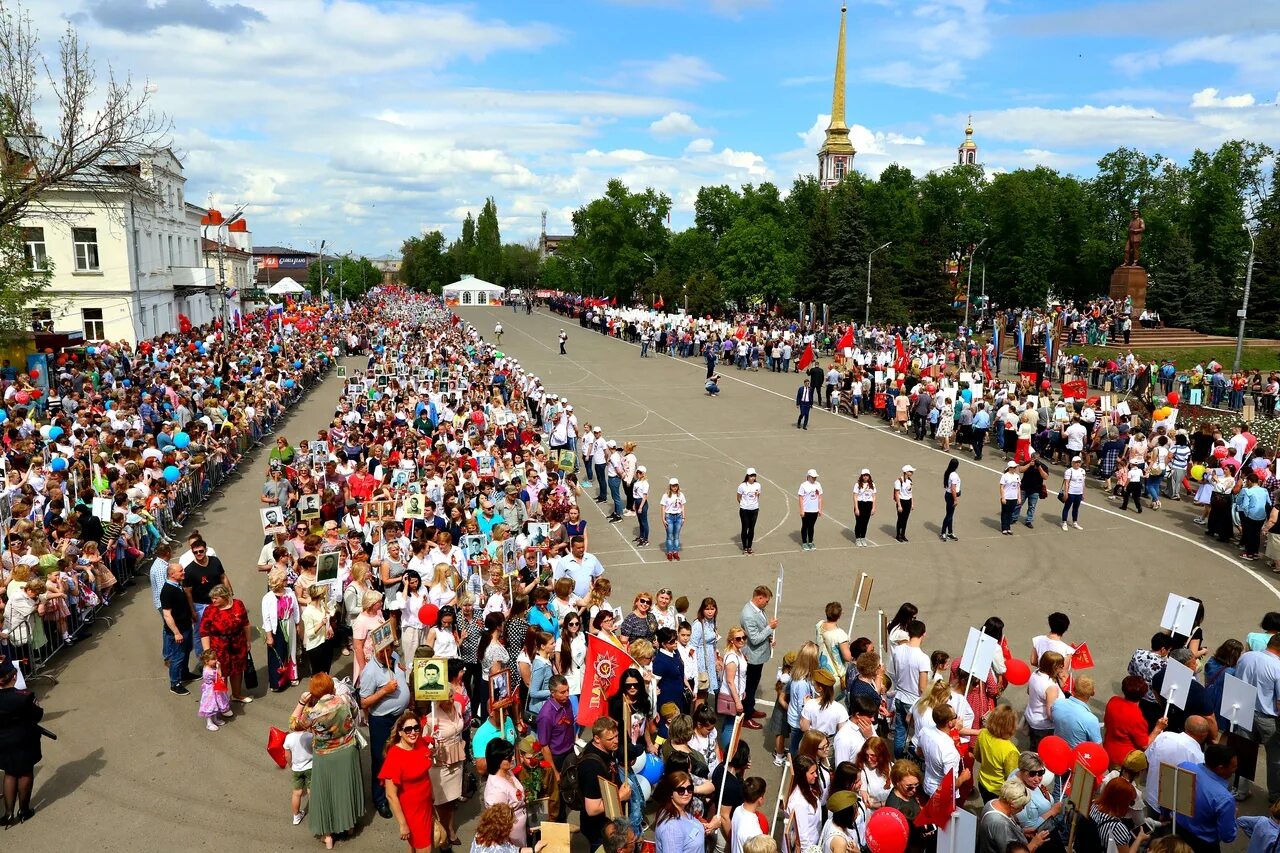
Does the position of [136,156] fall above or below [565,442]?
above

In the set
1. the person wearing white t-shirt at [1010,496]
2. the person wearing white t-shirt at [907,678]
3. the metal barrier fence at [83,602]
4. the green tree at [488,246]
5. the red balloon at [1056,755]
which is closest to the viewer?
the red balloon at [1056,755]

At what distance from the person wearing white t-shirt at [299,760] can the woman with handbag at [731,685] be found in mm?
3573

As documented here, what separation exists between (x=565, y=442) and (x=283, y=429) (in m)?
11.7

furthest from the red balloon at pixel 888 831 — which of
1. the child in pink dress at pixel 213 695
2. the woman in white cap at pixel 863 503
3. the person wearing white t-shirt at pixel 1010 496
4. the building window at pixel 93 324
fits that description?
the building window at pixel 93 324

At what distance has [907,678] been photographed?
26.4 feet

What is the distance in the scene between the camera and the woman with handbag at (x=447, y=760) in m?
6.88

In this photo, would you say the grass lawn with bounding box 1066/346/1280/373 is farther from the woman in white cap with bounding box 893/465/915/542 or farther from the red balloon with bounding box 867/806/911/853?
the red balloon with bounding box 867/806/911/853

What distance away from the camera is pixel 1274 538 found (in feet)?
47.8

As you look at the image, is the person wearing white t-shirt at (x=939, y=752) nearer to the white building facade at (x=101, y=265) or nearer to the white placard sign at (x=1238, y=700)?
the white placard sign at (x=1238, y=700)

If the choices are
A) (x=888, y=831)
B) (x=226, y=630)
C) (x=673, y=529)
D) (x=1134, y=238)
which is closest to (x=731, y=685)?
(x=888, y=831)

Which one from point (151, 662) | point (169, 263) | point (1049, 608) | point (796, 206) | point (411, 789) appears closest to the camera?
point (411, 789)

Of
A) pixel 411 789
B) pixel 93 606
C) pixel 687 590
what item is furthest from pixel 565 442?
pixel 411 789

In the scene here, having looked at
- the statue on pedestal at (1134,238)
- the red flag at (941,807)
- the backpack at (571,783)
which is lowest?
the backpack at (571,783)

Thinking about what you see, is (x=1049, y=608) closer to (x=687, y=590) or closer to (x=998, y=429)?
(x=687, y=590)
